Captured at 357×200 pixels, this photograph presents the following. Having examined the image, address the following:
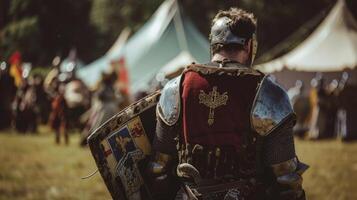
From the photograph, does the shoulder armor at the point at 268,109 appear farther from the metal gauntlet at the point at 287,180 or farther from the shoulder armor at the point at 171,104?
the shoulder armor at the point at 171,104

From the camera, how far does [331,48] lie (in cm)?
1719

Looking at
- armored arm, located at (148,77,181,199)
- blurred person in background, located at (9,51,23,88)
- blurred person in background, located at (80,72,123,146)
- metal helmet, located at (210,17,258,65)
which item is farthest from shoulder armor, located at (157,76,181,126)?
blurred person in background, located at (9,51,23,88)

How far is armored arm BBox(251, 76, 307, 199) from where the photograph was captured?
10.8 ft

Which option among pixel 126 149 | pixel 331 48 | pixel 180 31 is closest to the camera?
pixel 126 149

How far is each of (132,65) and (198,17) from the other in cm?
1843

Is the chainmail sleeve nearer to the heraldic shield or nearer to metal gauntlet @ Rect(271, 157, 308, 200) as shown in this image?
metal gauntlet @ Rect(271, 157, 308, 200)

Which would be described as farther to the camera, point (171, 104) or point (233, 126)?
point (171, 104)

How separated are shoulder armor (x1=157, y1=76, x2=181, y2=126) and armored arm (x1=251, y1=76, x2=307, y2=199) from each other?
0.42 meters

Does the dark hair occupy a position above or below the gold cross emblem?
above

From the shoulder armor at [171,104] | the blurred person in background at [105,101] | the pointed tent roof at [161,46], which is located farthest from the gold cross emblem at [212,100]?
the pointed tent roof at [161,46]

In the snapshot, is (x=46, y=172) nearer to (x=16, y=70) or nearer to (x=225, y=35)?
(x=225, y=35)

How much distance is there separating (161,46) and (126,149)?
14.5 meters

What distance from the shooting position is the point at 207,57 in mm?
17625

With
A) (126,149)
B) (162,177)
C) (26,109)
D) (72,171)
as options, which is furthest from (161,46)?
(162,177)
